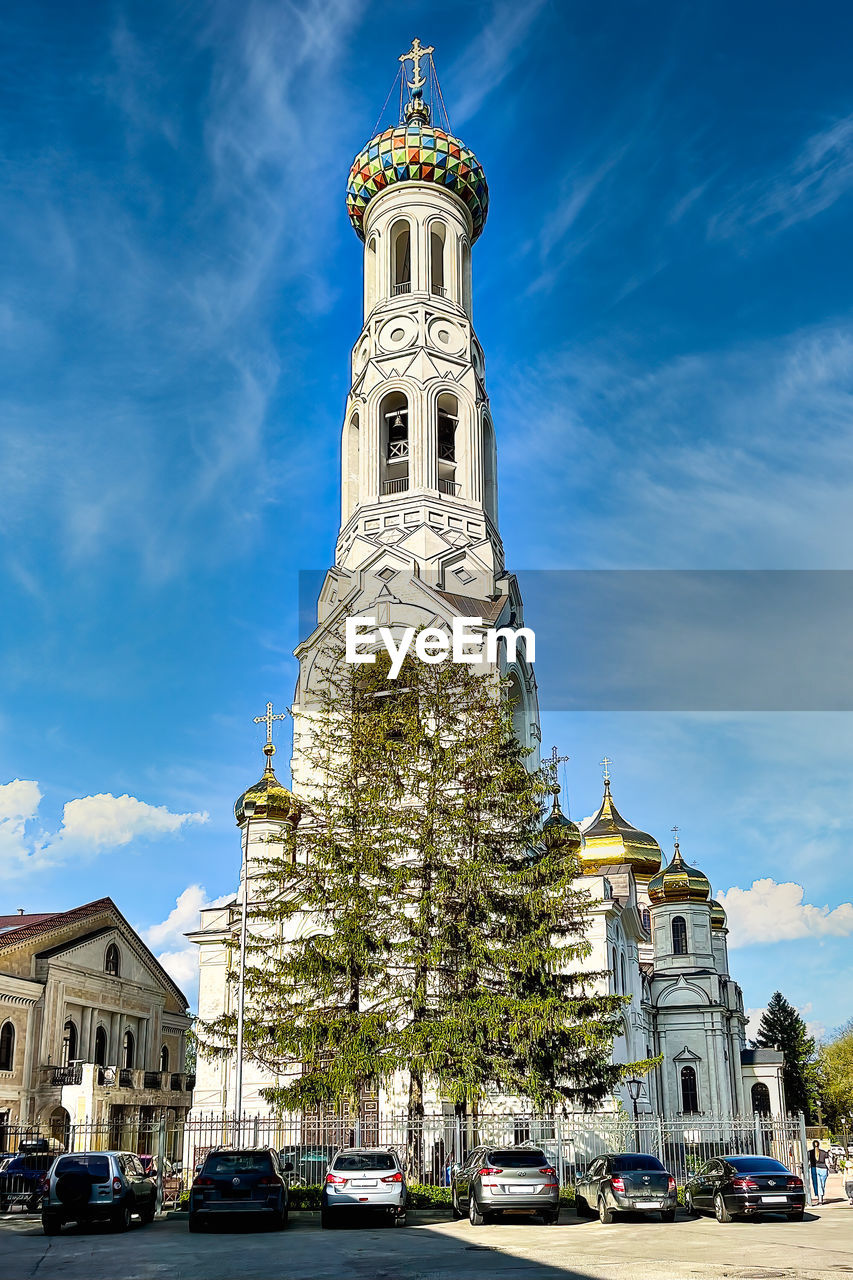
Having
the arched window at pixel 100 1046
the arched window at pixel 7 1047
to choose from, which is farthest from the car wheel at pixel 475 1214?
the arched window at pixel 100 1046

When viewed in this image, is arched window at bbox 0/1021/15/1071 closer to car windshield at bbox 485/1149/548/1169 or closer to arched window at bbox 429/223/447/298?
car windshield at bbox 485/1149/548/1169

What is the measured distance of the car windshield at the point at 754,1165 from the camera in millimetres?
20312

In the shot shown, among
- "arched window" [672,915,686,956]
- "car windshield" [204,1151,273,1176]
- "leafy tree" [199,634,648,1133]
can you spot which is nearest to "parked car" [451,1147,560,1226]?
"car windshield" [204,1151,273,1176]

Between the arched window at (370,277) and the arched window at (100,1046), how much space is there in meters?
30.0

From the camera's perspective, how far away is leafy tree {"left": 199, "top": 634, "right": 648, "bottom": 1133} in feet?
84.3

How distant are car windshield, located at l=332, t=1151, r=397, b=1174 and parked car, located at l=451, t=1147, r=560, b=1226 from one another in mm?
1439

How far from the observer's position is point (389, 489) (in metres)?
44.3

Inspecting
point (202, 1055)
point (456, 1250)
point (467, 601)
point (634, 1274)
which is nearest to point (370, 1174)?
point (456, 1250)

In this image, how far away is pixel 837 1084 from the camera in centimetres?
7006

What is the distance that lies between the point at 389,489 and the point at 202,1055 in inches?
830

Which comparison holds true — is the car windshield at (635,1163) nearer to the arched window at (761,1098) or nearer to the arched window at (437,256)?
the arched window at (437,256)

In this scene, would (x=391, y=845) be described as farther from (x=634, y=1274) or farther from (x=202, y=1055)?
(x=634, y=1274)

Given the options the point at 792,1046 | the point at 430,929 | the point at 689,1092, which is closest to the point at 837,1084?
the point at 792,1046

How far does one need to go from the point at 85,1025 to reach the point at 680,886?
24.6 m
